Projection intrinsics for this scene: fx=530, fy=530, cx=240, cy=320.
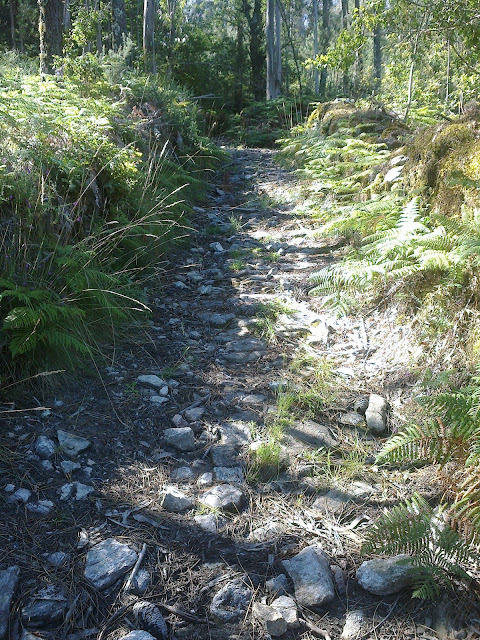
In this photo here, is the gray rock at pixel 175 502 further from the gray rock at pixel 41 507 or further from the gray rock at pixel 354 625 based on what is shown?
the gray rock at pixel 354 625

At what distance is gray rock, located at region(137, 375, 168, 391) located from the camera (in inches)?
138

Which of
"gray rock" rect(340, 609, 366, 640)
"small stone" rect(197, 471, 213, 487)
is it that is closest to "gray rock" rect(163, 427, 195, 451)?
"small stone" rect(197, 471, 213, 487)

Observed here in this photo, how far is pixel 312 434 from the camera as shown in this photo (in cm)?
311

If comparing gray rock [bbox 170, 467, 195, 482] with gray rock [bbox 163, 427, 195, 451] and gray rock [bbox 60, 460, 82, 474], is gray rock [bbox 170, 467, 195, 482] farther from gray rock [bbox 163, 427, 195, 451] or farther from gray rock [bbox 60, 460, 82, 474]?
gray rock [bbox 60, 460, 82, 474]

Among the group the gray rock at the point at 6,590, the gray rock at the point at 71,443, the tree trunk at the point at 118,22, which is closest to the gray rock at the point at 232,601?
the gray rock at the point at 6,590

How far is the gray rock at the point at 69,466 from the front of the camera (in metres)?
2.68

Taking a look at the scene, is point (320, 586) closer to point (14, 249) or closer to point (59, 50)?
point (14, 249)

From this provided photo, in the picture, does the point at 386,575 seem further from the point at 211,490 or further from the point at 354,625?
the point at 211,490

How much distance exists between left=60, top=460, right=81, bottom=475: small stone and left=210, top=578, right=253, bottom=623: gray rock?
1009 mm

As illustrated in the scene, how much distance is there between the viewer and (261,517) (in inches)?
101

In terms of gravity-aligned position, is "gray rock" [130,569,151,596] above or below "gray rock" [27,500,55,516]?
below

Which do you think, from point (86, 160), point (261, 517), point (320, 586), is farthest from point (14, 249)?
point (320, 586)

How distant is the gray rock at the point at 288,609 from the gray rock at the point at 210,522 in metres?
0.46

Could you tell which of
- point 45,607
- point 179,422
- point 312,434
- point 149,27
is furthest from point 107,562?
point 149,27
